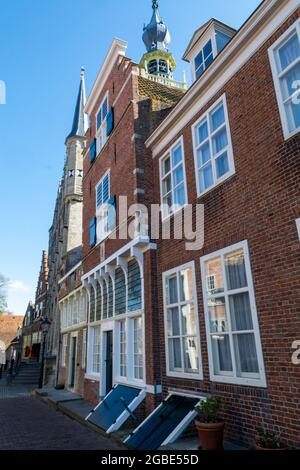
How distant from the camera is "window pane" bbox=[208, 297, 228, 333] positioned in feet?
21.6

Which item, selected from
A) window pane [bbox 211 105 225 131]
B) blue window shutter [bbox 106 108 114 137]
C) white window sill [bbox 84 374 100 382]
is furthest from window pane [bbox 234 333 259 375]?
blue window shutter [bbox 106 108 114 137]

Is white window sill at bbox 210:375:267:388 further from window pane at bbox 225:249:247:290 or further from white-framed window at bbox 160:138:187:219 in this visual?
white-framed window at bbox 160:138:187:219

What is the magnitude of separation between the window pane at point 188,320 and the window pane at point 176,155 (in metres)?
4.17

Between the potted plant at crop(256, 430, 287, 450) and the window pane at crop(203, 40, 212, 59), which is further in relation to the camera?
the window pane at crop(203, 40, 212, 59)

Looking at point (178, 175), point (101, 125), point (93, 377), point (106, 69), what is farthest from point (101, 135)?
point (93, 377)

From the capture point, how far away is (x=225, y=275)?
6.66 metres

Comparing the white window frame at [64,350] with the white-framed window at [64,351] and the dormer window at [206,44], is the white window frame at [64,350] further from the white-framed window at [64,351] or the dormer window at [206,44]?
the dormer window at [206,44]

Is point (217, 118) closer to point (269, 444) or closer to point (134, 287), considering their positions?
point (134, 287)

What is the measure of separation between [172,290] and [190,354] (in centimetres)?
171

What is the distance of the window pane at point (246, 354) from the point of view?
580cm

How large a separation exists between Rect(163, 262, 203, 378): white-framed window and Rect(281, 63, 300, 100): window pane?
408 centimetres
